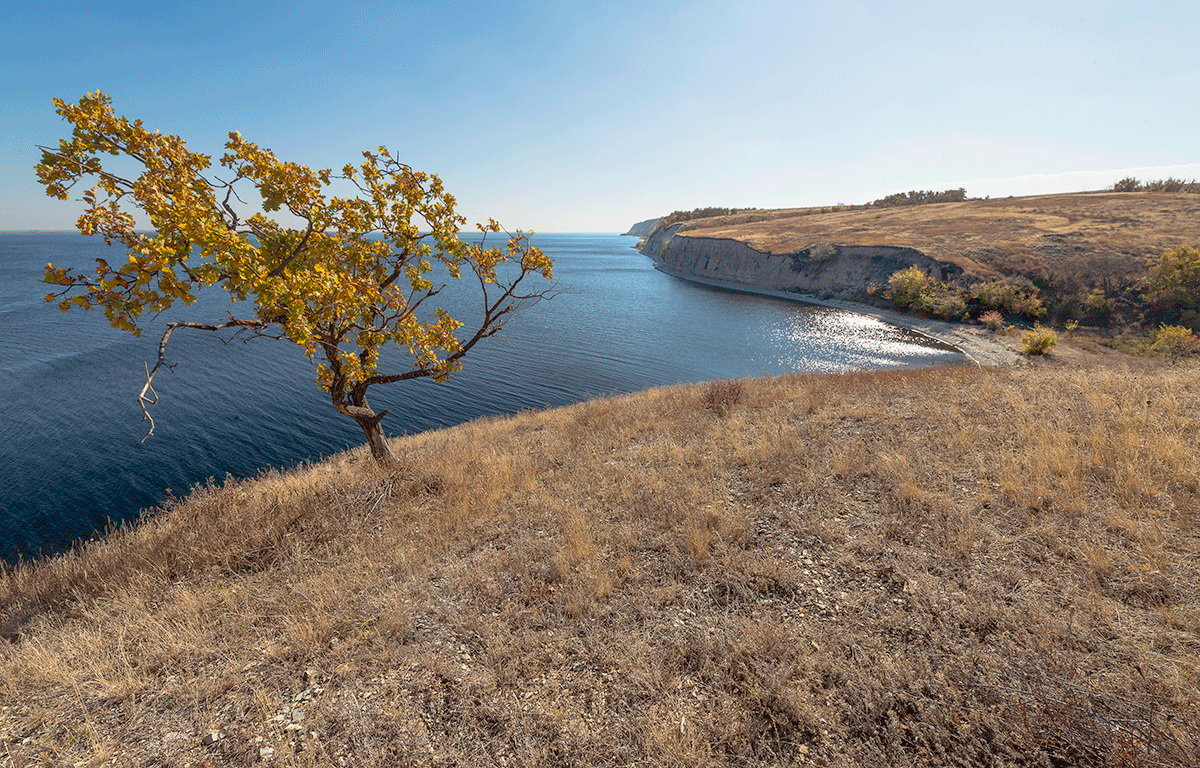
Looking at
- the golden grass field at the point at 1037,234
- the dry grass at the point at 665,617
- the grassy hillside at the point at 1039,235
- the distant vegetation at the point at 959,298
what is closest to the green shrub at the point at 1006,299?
the distant vegetation at the point at 959,298

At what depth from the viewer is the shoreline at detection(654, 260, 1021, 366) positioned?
2975 cm

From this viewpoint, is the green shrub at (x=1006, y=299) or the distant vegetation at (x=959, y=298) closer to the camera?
the green shrub at (x=1006, y=299)

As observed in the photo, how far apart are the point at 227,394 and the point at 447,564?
2278 centimetres

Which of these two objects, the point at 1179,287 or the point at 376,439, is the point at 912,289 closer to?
the point at 1179,287

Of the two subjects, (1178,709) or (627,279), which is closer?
(1178,709)

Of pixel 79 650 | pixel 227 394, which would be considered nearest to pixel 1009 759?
pixel 79 650

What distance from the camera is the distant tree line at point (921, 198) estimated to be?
313 feet

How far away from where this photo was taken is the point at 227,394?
2219 cm

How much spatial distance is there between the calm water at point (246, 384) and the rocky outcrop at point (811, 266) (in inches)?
348

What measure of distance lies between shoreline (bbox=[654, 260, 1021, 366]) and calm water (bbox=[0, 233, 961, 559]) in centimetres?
151

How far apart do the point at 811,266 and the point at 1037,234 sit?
875 inches

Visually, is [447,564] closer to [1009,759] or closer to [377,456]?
[377,456]

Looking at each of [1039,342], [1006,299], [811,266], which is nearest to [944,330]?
[1006,299]

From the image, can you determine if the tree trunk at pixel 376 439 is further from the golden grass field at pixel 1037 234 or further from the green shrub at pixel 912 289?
the golden grass field at pixel 1037 234
